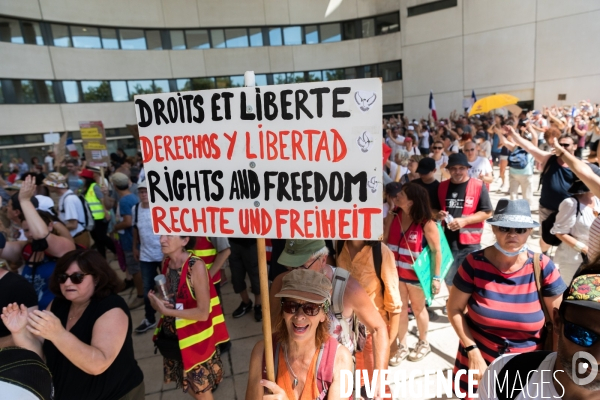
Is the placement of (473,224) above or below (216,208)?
below

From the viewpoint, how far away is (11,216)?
4340mm

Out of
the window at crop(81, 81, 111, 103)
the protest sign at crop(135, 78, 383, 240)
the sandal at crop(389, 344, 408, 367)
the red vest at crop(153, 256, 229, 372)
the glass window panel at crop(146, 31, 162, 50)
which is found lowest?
the sandal at crop(389, 344, 408, 367)

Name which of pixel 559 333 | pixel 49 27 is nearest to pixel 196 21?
pixel 49 27

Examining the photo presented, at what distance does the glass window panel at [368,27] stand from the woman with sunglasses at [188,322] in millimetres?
27724

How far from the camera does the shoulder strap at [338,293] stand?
7.28ft

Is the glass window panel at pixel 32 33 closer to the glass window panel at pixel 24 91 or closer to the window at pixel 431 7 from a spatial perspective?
the glass window panel at pixel 24 91

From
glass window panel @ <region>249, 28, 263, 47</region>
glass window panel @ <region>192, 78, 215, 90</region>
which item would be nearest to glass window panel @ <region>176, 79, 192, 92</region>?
glass window panel @ <region>192, 78, 215, 90</region>

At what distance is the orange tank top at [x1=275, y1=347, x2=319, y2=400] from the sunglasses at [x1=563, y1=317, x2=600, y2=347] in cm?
112

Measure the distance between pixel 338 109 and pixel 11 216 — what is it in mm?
4700

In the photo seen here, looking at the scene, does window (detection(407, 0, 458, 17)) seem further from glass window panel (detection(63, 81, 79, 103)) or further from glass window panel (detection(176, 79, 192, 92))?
glass window panel (detection(63, 81, 79, 103))

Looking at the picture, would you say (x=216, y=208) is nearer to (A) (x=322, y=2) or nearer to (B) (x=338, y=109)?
(B) (x=338, y=109)

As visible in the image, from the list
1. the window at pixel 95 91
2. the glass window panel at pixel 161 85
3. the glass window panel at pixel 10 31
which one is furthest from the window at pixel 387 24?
the glass window panel at pixel 10 31

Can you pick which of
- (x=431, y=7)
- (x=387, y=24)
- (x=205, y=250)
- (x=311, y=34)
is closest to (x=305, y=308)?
(x=205, y=250)

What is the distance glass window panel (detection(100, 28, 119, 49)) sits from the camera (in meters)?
21.6
